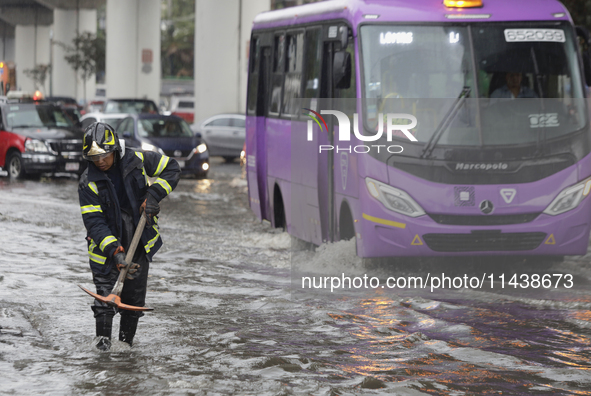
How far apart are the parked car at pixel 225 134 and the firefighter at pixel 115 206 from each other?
78.4 ft


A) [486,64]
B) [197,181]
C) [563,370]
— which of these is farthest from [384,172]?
[197,181]

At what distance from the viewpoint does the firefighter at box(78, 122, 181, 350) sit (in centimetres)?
689

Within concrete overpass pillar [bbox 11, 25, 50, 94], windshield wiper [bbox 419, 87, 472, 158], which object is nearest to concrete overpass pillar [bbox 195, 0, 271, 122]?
windshield wiper [bbox 419, 87, 472, 158]

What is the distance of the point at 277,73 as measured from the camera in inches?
535

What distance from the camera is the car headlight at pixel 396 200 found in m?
10.1

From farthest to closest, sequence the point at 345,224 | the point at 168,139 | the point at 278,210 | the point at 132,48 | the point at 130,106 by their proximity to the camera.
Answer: the point at 132,48, the point at 130,106, the point at 168,139, the point at 278,210, the point at 345,224

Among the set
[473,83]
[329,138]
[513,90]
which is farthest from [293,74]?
[513,90]

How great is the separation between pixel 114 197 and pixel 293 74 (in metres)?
6.06

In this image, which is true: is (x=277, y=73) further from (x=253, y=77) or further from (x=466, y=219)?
(x=466, y=219)

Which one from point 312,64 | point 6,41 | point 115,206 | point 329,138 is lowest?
point 115,206

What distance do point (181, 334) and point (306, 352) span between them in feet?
3.97

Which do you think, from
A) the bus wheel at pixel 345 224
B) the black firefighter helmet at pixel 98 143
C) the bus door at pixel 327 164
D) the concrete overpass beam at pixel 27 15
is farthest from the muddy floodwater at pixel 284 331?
the concrete overpass beam at pixel 27 15

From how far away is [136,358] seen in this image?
24.0 feet

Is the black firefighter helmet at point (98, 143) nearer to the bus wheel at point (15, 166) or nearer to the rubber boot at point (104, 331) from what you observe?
the rubber boot at point (104, 331)
